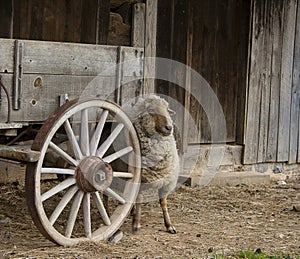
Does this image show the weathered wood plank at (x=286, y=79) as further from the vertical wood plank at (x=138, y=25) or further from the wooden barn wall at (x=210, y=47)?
the vertical wood plank at (x=138, y=25)

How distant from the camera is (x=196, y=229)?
620 centimetres

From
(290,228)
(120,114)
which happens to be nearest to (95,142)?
(120,114)

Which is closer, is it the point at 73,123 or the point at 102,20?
the point at 73,123

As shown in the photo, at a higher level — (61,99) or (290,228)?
(61,99)

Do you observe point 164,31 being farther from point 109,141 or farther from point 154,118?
point 109,141

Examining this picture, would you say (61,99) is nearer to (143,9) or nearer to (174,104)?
(143,9)

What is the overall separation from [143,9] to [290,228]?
2.80m

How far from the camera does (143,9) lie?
288 inches

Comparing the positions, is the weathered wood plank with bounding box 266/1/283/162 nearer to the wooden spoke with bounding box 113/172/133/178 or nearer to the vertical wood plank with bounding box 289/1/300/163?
the vertical wood plank with bounding box 289/1/300/163

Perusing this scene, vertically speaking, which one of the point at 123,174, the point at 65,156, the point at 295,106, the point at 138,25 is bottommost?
the point at 123,174

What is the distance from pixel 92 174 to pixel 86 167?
0.24 ft

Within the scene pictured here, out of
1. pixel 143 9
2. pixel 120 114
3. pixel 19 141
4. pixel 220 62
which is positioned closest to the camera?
pixel 120 114

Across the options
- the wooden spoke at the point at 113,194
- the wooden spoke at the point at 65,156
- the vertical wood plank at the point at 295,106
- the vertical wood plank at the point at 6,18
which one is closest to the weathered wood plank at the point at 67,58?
the wooden spoke at the point at 65,156

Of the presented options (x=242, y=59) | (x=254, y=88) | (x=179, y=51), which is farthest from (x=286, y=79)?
(x=179, y=51)
